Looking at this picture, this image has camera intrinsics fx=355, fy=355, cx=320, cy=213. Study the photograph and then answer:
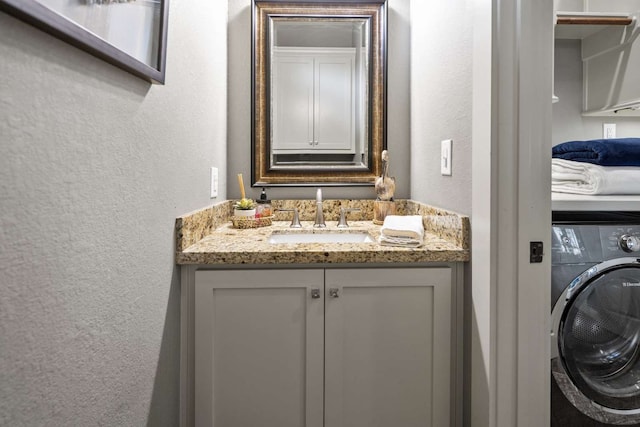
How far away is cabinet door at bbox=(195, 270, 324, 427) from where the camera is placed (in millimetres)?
1037

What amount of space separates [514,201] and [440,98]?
527mm

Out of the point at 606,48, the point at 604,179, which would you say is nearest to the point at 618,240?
the point at 604,179

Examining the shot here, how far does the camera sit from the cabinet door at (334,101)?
5.39 ft

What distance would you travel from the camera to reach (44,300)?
1.72 ft

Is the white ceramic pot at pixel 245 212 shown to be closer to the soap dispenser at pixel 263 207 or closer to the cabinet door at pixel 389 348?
the soap dispenser at pixel 263 207

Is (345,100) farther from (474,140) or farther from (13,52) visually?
(13,52)

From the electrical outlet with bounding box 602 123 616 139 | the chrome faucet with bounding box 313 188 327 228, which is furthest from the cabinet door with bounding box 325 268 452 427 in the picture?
the electrical outlet with bounding box 602 123 616 139

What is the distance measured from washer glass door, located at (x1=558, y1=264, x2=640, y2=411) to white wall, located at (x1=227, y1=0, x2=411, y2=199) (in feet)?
2.65

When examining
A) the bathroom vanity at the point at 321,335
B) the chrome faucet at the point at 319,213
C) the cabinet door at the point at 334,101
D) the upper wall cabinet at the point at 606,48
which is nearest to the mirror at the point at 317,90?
the cabinet door at the point at 334,101

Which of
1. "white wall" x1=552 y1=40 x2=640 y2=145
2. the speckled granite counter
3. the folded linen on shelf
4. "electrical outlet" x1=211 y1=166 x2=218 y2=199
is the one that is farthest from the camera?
"white wall" x1=552 y1=40 x2=640 y2=145

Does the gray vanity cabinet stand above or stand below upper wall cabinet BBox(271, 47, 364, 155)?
below

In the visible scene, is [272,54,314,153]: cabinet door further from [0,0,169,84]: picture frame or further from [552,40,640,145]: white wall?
[552,40,640,145]: white wall

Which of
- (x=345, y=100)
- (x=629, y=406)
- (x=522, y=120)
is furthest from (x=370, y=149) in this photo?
(x=629, y=406)

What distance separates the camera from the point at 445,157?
47.2 inches
